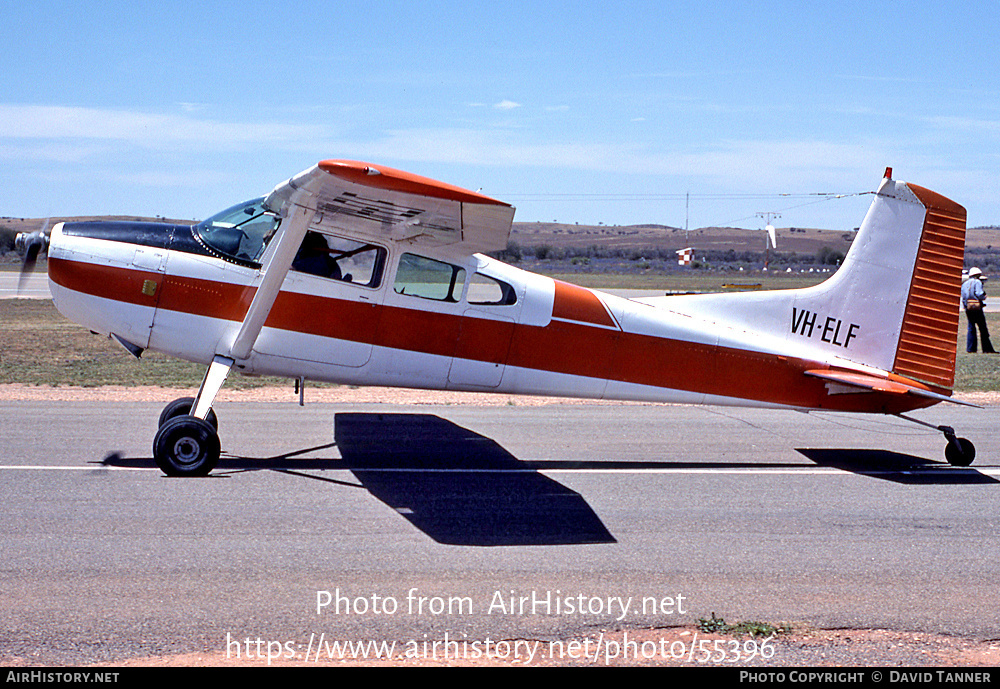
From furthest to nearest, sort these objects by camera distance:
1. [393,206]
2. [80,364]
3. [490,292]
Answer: [80,364] → [490,292] → [393,206]

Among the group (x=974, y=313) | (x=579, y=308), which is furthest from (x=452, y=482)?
(x=974, y=313)

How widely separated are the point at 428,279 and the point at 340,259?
85cm

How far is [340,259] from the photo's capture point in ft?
27.9

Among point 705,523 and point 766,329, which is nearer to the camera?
point 705,523

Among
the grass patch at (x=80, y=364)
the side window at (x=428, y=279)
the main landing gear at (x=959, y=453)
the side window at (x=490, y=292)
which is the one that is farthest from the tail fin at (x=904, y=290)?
the grass patch at (x=80, y=364)

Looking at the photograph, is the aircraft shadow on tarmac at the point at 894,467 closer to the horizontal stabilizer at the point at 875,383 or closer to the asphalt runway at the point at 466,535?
the asphalt runway at the point at 466,535

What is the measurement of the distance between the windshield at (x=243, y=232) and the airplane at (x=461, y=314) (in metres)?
0.01

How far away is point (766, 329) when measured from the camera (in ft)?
30.6

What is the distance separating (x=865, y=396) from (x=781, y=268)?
256 ft

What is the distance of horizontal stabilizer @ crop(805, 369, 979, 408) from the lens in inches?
346

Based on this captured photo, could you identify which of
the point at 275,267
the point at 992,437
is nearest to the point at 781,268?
the point at 992,437

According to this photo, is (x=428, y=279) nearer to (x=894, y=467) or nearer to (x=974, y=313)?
(x=894, y=467)

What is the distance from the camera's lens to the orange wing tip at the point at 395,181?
621 cm
